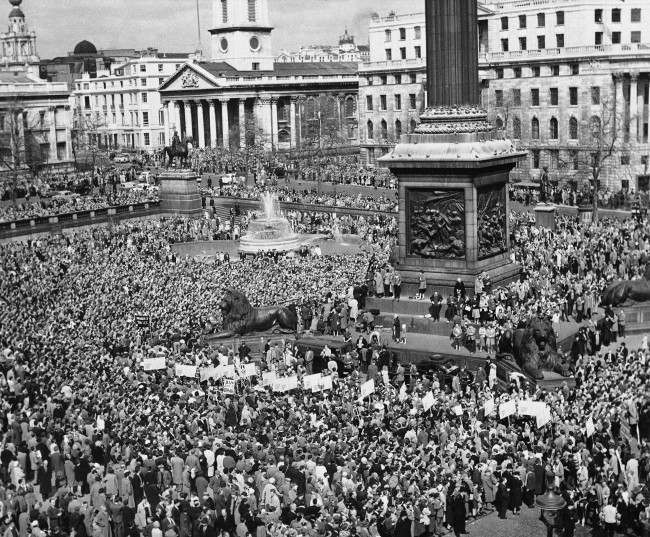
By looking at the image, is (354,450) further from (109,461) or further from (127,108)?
(127,108)

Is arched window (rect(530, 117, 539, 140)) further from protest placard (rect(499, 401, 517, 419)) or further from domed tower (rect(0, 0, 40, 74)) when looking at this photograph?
domed tower (rect(0, 0, 40, 74))

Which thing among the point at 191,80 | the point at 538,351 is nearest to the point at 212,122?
the point at 191,80

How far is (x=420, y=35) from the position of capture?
11975 centimetres

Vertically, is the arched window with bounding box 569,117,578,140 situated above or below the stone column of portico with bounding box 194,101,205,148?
below

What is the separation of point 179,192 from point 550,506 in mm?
67089

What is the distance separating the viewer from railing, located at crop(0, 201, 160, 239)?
7675cm

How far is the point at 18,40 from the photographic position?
192 metres

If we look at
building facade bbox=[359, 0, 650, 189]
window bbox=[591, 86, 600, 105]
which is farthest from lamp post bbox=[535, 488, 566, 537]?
window bbox=[591, 86, 600, 105]

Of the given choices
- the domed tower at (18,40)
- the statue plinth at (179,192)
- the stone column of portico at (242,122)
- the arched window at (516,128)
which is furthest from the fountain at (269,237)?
the domed tower at (18,40)

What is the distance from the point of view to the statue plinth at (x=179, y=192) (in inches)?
3492

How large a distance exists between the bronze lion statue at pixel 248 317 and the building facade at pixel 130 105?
130322mm

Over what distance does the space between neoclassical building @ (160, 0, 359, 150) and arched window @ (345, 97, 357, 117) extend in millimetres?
138

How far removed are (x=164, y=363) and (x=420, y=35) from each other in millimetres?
88330

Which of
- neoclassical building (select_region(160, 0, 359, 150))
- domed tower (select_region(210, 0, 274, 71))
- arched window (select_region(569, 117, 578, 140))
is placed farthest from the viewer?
domed tower (select_region(210, 0, 274, 71))
